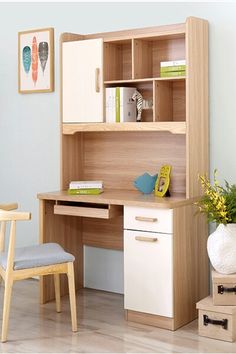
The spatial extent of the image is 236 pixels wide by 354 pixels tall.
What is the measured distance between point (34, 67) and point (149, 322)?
2.13 m

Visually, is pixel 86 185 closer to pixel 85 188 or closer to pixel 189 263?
pixel 85 188

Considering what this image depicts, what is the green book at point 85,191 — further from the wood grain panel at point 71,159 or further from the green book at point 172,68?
the green book at point 172,68

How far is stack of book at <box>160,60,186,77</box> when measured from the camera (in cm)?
357

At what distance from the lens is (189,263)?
11.6 feet

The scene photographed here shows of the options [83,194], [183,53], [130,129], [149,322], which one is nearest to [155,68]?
[183,53]

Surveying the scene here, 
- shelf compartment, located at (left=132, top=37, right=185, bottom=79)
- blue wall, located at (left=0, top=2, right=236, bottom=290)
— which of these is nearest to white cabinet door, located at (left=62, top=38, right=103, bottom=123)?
shelf compartment, located at (left=132, top=37, right=185, bottom=79)

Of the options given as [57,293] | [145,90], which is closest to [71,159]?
[145,90]

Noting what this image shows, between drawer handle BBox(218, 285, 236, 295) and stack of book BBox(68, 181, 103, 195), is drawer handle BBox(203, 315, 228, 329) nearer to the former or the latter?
drawer handle BBox(218, 285, 236, 295)

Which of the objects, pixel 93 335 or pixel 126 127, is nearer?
pixel 93 335

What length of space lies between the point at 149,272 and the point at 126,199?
439mm

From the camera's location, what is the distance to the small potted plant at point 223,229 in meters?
3.30

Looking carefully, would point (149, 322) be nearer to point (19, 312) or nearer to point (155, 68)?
point (19, 312)

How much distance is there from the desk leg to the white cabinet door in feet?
2.03

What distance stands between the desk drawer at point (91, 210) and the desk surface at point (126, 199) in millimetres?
43
